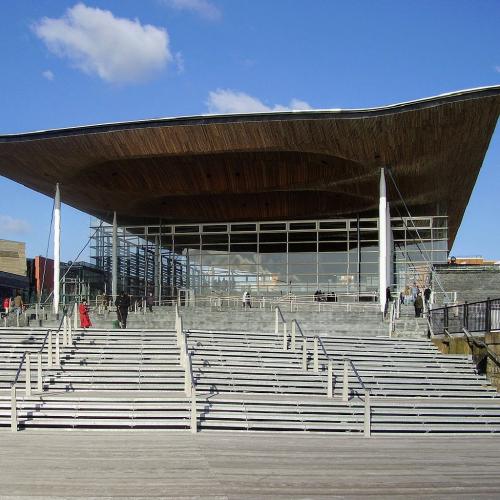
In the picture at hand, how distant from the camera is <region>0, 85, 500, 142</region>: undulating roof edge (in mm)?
26125

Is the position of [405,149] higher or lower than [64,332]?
higher

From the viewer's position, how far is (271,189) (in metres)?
38.6

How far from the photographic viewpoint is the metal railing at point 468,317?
2003cm

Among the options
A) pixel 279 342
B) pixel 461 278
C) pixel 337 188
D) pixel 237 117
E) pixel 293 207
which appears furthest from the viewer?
pixel 293 207

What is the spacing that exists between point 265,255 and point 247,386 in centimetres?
2653

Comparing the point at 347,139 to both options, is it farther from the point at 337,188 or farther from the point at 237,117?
the point at 337,188

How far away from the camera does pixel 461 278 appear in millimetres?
35156

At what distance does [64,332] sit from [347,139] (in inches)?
565

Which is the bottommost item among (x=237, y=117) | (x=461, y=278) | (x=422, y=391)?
(x=422, y=391)

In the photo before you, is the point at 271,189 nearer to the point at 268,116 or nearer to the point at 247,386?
the point at 268,116

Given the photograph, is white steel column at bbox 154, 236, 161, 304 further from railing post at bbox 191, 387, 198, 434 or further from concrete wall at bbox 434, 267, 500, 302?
railing post at bbox 191, 387, 198, 434

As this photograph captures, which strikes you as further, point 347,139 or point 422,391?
point 347,139

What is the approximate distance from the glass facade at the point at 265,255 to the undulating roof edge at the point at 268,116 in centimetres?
1454

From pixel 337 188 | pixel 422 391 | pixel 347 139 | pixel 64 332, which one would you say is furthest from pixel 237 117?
pixel 422 391
